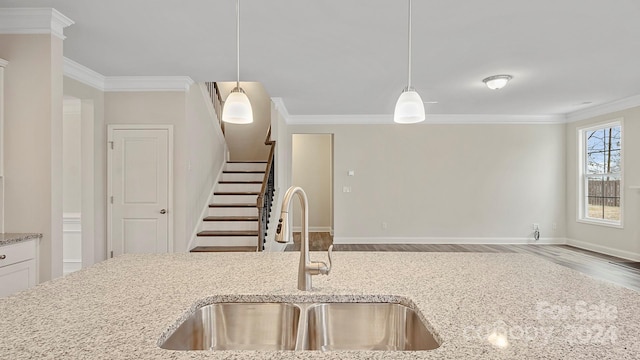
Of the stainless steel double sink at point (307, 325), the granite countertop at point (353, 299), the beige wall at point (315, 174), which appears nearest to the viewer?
the granite countertop at point (353, 299)

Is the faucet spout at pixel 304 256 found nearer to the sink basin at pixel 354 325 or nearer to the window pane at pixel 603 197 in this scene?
Answer: the sink basin at pixel 354 325

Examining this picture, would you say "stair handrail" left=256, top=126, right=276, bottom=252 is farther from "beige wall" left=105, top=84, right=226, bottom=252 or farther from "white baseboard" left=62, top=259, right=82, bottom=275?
"white baseboard" left=62, top=259, right=82, bottom=275

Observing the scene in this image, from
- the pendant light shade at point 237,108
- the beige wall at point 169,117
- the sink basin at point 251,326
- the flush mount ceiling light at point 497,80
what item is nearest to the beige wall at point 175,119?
the beige wall at point 169,117

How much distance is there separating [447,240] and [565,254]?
1857 mm

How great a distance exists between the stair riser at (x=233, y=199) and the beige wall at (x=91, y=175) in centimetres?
160

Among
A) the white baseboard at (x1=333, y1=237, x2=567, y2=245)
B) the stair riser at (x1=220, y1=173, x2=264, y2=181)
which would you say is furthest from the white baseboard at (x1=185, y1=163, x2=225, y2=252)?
the white baseboard at (x1=333, y1=237, x2=567, y2=245)

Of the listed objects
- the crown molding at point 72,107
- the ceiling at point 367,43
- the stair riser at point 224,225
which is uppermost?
the ceiling at point 367,43

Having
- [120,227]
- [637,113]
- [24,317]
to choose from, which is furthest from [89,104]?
[637,113]

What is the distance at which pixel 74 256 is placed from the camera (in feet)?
15.3

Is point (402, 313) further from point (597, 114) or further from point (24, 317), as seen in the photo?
point (597, 114)

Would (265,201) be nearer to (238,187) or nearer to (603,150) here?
(238,187)

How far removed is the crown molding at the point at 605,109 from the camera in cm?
540

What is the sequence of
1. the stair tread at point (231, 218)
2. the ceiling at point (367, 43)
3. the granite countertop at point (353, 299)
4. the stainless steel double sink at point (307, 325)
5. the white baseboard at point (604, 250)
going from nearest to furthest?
the granite countertop at point (353, 299) < the stainless steel double sink at point (307, 325) < the ceiling at point (367, 43) < the stair tread at point (231, 218) < the white baseboard at point (604, 250)

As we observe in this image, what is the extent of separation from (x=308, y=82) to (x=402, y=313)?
3.85 m
